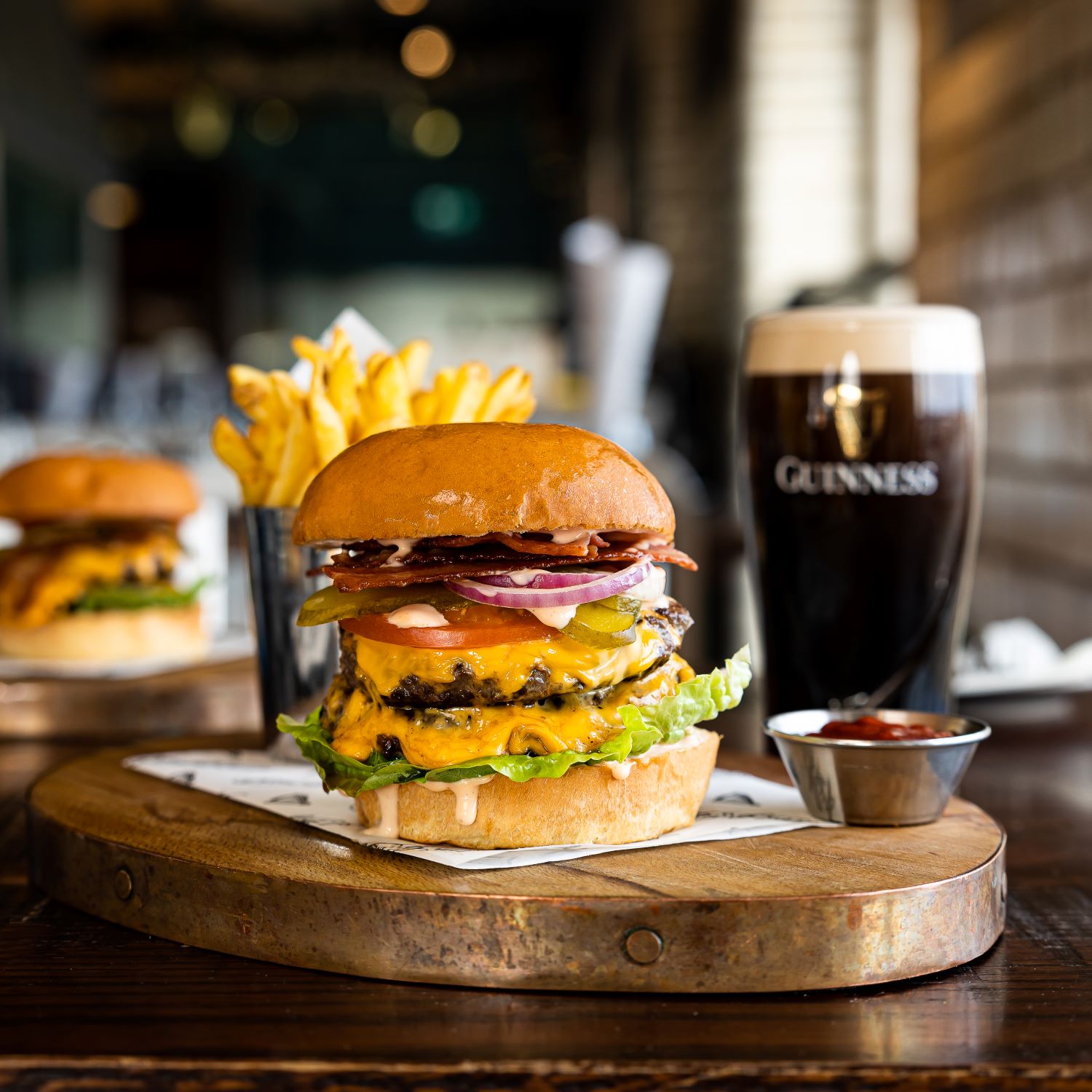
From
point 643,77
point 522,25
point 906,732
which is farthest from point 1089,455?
point 522,25

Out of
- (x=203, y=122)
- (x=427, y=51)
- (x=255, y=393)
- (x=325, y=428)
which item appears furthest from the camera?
(x=203, y=122)

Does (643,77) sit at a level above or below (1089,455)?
above

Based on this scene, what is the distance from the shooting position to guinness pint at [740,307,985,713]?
153cm

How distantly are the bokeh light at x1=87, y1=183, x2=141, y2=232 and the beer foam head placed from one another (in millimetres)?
18351

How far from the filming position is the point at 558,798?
1239 mm

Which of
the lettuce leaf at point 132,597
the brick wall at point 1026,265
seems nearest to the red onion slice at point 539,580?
the lettuce leaf at point 132,597

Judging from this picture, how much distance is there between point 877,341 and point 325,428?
2.11 ft

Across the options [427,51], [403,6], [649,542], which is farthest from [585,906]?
[427,51]

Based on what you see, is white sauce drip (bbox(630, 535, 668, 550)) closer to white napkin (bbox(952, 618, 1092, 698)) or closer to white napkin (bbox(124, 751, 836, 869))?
white napkin (bbox(124, 751, 836, 869))

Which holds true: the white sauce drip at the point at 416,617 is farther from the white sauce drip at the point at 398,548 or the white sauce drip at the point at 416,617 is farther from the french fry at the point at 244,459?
the french fry at the point at 244,459

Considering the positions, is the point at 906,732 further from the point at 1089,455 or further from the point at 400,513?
the point at 1089,455

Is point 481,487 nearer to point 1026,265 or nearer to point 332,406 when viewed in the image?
point 332,406

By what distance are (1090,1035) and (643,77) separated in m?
11.1

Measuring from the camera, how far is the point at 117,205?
20938 millimetres
